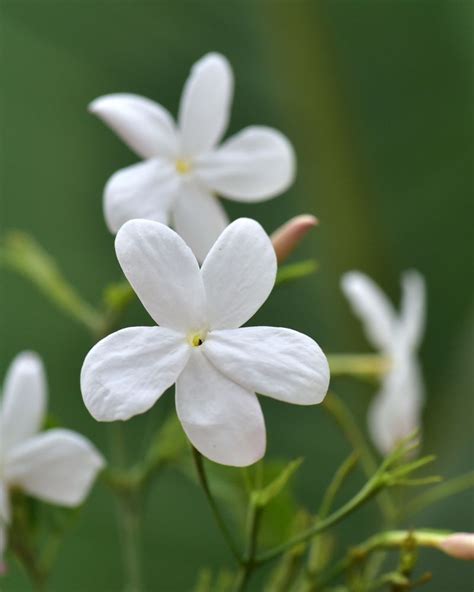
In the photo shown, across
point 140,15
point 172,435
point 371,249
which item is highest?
point 140,15

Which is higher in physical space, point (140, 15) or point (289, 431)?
point (140, 15)

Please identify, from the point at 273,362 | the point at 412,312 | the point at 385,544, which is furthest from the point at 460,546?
the point at 412,312

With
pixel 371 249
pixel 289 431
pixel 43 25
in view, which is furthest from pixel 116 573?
pixel 43 25

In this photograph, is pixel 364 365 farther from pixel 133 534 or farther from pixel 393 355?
pixel 133 534

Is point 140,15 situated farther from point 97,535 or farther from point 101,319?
point 101,319

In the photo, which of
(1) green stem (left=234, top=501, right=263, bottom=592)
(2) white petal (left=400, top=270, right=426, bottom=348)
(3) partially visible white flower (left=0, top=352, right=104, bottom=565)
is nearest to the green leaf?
(1) green stem (left=234, top=501, right=263, bottom=592)

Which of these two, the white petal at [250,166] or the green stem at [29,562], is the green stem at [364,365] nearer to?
the white petal at [250,166]
